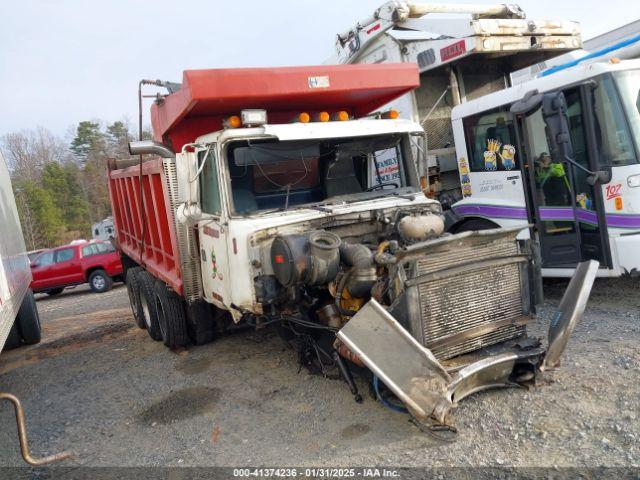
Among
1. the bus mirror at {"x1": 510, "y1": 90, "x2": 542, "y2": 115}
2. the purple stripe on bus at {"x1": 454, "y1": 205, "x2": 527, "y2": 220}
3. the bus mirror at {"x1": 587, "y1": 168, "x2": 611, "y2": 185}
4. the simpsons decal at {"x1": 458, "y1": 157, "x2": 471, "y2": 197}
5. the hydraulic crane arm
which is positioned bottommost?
the purple stripe on bus at {"x1": 454, "y1": 205, "x2": 527, "y2": 220}

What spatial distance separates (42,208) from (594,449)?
3911cm

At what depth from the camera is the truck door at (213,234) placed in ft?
15.8

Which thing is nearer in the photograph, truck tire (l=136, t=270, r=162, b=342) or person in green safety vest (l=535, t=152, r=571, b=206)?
person in green safety vest (l=535, t=152, r=571, b=206)

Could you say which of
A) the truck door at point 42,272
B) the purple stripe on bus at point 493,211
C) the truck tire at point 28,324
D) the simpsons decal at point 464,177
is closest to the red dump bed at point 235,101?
the simpsons decal at point 464,177

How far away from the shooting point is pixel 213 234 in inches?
200

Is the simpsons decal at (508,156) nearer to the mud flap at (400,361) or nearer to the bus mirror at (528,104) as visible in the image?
the bus mirror at (528,104)

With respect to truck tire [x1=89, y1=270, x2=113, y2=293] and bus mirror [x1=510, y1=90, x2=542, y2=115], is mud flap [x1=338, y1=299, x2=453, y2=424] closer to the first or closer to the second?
bus mirror [x1=510, y1=90, x2=542, y2=115]

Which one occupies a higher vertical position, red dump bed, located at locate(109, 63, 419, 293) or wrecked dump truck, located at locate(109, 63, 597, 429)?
red dump bed, located at locate(109, 63, 419, 293)

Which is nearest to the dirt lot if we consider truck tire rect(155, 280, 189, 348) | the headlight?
truck tire rect(155, 280, 189, 348)

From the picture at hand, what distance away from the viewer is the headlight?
17.6ft

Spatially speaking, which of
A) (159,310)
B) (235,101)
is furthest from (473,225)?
(159,310)

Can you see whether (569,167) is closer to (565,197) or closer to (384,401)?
(565,197)

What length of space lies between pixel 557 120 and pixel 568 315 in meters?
2.07

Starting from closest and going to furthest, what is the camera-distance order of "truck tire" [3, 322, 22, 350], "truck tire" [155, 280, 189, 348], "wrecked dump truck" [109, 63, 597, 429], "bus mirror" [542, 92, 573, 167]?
1. "wrecked dump truck" [109, 63, 597, 429]
2. "bus mirror" [542, 92, 573, 167]
3. "truck tire" [155, 280, 189, 348]
4. "truck tire" [3, 322, 22, 350]
